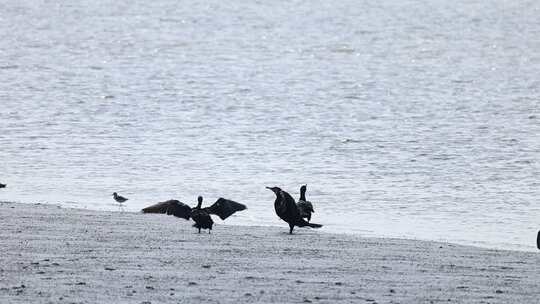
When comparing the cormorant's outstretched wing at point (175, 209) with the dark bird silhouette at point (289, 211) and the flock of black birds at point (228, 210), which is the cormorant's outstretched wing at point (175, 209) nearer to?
the flock of black birds at point (228, 210)

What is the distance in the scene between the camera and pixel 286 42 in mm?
70062

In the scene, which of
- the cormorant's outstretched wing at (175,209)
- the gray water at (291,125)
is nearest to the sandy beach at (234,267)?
the cormorant's outstretched wing at (175,209)

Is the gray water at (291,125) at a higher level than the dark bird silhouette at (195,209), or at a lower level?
higher

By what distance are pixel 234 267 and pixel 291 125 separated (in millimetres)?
19425

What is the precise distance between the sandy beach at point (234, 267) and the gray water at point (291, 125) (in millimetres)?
2307

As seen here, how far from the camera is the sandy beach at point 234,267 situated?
10.1 metres

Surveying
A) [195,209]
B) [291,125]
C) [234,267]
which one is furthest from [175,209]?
[291,125]

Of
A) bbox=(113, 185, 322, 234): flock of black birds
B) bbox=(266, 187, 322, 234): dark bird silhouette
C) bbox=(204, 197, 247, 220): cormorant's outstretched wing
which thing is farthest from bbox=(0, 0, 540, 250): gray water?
bbox=(266, 187, 322, 234): dark bird silhouette

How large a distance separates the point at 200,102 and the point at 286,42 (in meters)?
33.8

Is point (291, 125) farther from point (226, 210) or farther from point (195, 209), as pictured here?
point (195, 209)

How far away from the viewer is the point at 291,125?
30609 mm

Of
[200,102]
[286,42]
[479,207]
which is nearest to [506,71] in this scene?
[200,102]

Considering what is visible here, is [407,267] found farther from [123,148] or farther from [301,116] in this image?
[301,116]

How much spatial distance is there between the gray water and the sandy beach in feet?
7.57
